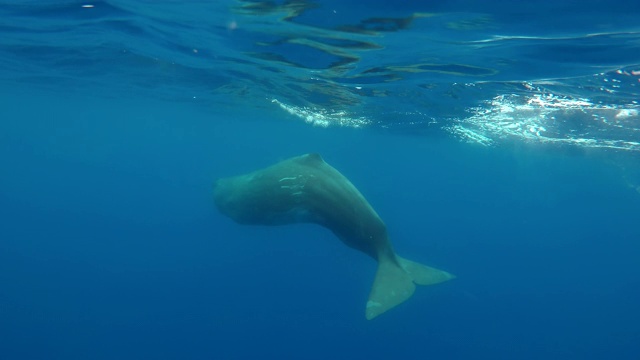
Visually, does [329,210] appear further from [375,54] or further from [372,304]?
[375,54]

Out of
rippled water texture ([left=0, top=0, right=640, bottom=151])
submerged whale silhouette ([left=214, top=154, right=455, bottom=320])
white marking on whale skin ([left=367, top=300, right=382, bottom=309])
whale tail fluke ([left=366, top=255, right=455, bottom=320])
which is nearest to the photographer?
white marking on whale skin ([left=367, top=300, right=382, bottom=309])

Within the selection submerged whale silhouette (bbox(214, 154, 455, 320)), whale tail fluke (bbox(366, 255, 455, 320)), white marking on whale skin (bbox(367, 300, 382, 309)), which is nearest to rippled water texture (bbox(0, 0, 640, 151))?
submerged whale silhouette (bbox(214, 154, 455, 320))

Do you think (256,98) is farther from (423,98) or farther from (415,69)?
(415,69)

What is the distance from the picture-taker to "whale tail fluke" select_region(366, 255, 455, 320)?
1025 centimetres

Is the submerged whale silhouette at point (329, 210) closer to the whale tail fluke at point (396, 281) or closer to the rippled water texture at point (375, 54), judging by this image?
the whale tail fluke at point (396, 281)

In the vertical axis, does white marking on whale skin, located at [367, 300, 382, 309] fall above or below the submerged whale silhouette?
below

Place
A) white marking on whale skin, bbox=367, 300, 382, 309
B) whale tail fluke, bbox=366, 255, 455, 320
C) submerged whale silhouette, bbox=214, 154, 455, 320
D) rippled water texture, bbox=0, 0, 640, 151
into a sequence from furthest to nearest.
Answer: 1. rippled water texture, bbox=0, 0, 640, 151
2. submerged whale silhouette, bbox=214, 154, 455, 320
3. whale tail fluke, bbox=366, 255, 455, 320
4. white marking on whale skin, bbox=367, 300, 382, 309

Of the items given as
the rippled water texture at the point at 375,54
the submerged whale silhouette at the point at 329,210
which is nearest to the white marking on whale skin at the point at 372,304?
the submerged whale silhouette at the point at 329,210

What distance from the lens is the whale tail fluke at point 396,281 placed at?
1025 centimetres

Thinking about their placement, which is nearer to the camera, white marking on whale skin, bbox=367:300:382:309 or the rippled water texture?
white marking on whale skin, bbox=367:300:382:309

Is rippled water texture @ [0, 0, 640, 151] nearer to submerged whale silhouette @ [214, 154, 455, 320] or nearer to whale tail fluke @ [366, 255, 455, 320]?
submerged whale silhouette @ [214, 154, 455, 320]

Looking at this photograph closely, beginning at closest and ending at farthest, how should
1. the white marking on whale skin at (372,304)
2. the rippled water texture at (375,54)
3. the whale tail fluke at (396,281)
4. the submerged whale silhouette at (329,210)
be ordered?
the white marking on whale skin at (372,304) → the whale tail fluke at (396,281) → the submerged whale silhouette at (329,210) → the rippled water texture at (375,54)

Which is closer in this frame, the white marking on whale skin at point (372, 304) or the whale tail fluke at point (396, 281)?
the white marking on whale skin at point (372, 304)

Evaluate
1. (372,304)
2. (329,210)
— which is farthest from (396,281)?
(329,210)
